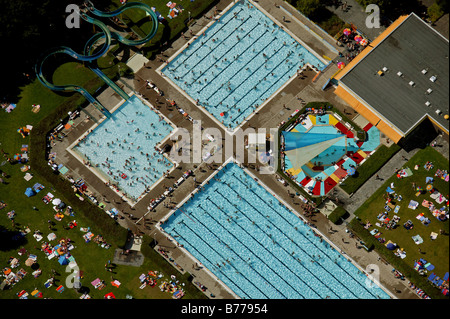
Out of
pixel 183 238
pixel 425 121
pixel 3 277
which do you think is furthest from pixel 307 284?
pixel 3 277

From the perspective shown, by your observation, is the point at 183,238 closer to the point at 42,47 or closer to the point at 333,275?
the point at 333,275

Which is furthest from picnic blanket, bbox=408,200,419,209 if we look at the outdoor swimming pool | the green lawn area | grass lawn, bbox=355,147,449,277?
the green lawn area

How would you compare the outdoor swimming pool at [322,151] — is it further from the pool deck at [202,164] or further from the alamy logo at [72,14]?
the alamy logo at [72,14]

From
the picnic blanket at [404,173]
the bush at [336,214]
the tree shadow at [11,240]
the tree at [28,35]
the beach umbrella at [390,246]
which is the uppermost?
the tree at [28,35]

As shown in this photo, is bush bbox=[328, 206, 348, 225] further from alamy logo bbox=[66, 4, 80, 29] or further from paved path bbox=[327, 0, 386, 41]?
alamy logo bbox=[66, 4, 80, 29]

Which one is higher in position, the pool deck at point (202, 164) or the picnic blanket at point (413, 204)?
the pool deck at point (202, 164)

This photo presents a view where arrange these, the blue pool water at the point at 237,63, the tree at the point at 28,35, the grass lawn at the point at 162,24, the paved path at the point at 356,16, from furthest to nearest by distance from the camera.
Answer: the grass lawn at the point at 162,24 → the paved path at the point at 356,16 → the blue pool water at the point at 237,63 → the tree at the point at 28,35

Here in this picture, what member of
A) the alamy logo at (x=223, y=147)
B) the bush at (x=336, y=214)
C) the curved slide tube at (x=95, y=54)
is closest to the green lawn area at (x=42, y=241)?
the curved slide tube at (x=95, y=54)

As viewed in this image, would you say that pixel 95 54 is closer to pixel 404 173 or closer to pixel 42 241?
pixel 42 241
